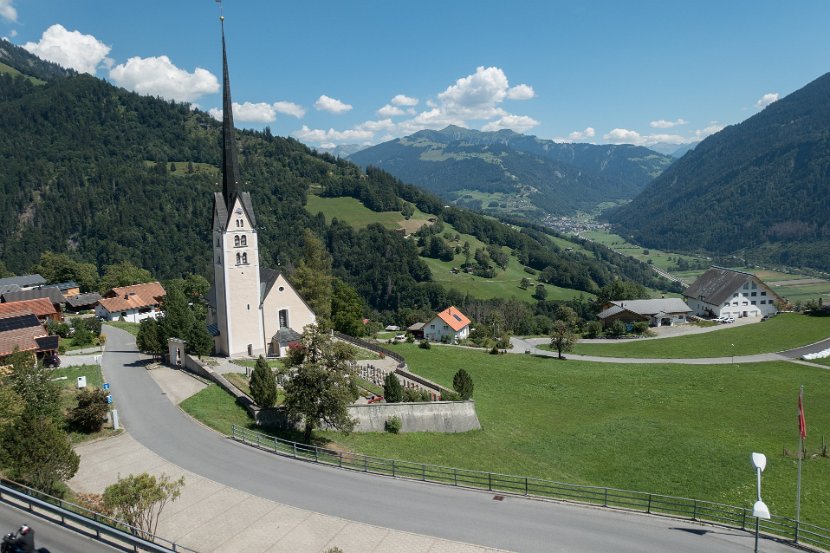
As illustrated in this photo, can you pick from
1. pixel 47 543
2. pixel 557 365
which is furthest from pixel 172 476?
pixel 557 365

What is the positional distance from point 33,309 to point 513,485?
5705 centimetres

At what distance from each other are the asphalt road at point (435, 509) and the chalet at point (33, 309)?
38.0 metres

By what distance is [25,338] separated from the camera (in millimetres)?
44406

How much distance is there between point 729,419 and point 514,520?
87.7ft

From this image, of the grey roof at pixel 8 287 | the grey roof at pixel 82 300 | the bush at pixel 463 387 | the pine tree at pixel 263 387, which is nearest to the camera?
the pine tree at pixel 263 387

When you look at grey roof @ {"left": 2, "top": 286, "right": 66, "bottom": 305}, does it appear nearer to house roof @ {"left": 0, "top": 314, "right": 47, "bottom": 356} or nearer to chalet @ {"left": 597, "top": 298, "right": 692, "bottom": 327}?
house roof @ {"left": 0, "top": 314, "right": 47, "bottom": 356}

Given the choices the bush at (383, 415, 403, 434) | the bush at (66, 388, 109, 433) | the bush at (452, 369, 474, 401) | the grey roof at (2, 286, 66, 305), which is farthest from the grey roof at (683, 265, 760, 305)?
the grey roof at (2, 286, 66, 305)

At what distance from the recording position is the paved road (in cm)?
1509

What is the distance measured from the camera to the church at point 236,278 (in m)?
45.8

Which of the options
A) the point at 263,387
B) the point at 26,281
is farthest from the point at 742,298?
the point at 26,281

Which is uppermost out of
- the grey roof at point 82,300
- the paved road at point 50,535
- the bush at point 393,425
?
the paved road at point 50,535

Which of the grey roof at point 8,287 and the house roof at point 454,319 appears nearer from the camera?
the grey roof at point 8,287

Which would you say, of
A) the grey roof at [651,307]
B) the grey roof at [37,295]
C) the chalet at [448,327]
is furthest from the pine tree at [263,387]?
the grey roof at [651,307]

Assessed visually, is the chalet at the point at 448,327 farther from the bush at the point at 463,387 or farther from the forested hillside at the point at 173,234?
the forested hillside at the point at 173,234
